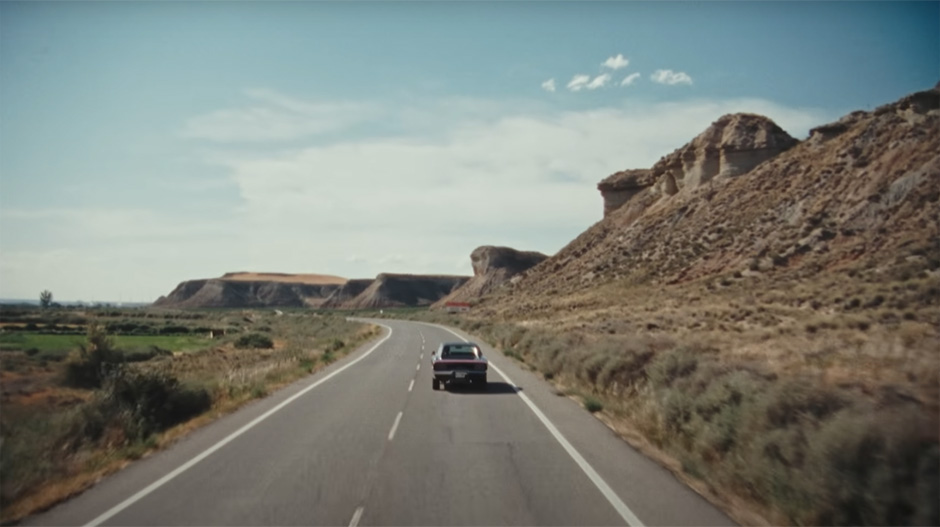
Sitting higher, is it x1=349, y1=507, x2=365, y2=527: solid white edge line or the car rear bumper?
the car rear bumper

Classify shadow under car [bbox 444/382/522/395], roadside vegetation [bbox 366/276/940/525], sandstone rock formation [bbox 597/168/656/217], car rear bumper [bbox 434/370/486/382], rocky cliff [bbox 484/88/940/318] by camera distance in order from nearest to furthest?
1. roadside vegetation [bbox 366/276/940/525]
2. shadow under car [bbox 444/382/522/395]
3. car rear bumper [bbox 434/370/486/382]
4. rocky cliff [bbox 484/88/940/318]
5. sandstone rock formation [bbox 597/168/656/217]

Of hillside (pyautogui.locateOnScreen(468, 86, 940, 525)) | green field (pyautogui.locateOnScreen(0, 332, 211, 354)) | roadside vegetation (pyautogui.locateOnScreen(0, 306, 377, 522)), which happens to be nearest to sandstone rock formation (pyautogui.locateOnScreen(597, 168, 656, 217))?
hillside (pyautogui.locateOnScreen(468, 86, 940, 525))

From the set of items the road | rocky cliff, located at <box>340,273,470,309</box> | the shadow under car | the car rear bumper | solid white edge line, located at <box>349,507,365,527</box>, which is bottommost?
the shadow under car

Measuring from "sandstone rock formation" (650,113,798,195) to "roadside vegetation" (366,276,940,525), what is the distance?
148ft

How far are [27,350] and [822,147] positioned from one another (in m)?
65.2

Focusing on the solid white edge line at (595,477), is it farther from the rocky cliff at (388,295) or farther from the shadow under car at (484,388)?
the rocky cliff at (388,295)

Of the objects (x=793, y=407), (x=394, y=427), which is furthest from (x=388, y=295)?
(x=793, y=407)

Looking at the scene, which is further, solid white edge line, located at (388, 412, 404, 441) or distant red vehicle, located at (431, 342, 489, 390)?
distant red vehicle, located at (431, 342, 489, 390)

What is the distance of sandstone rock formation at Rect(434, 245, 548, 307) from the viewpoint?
14400 centimetres

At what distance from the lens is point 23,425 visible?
998 cm

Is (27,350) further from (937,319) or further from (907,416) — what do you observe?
(937,319)

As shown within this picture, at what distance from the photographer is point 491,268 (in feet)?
484

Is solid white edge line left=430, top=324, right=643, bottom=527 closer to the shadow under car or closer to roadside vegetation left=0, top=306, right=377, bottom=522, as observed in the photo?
the shadow under car

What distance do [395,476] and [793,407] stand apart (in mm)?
5166
